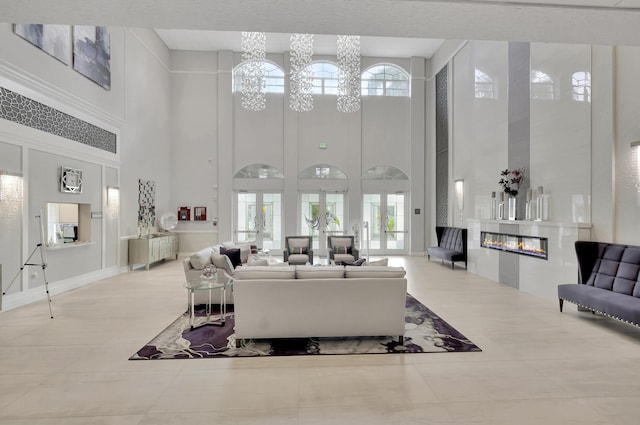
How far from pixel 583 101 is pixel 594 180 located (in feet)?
4.13

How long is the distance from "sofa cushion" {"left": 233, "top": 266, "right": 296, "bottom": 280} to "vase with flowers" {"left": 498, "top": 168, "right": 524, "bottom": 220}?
208 inches

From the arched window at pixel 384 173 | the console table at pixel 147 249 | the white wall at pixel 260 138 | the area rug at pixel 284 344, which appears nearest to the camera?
the area rug at pixel 284 344

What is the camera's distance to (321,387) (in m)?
2.91

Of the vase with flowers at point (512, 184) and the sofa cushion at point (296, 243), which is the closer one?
the vase with flowers at point (512, 184)

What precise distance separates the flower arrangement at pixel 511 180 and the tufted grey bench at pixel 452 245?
6.69ft

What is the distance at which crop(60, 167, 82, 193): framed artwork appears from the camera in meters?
6.23

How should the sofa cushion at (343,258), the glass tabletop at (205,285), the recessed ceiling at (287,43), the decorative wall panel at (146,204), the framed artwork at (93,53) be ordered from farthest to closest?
the recessed ceiling at (287,43) < the decorative wall panel at (146,204) < the sofa cushion at (343,258) < the framed artwork at (93,53) < the glass tabletop at (205,285)

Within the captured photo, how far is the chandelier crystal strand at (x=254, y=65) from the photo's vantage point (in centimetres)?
729

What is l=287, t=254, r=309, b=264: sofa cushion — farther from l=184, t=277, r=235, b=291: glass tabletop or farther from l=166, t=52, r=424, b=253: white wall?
l=166, t=52, r=424, b=253: white wall

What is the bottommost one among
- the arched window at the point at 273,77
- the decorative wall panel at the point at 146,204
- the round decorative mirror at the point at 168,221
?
the round decorative mirror at the point at 168,221

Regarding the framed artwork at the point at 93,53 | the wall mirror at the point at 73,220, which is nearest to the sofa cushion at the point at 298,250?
the wall mirror at the point at 73,220

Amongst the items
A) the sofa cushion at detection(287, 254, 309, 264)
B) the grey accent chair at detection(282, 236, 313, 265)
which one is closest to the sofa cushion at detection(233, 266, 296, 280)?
the sofa cushion at detection(287, 254, 309, 264)

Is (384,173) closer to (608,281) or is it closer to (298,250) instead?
(298,250)

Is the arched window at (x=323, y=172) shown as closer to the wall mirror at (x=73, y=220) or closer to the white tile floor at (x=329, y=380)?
the wall mirror at (x=73, y=220)
